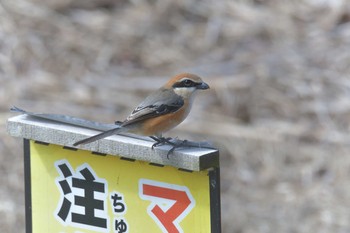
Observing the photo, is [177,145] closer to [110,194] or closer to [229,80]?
[110,194]

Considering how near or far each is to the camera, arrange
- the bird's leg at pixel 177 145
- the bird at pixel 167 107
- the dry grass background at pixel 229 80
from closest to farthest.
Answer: the bird's leg at pixel 177 145 → the bird at pixel 167 107 → the dry grass background at pixel 229 80

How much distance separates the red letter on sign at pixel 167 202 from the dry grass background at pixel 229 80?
2.95 m

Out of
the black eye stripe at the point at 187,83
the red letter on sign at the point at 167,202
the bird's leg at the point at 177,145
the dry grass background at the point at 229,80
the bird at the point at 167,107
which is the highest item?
the dry grass background at the point at 229,80

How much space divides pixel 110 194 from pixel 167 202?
22 cm

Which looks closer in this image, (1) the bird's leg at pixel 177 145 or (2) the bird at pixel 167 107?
(1) the bird's leg at pixel 177 145

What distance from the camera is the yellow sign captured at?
3.02 metres

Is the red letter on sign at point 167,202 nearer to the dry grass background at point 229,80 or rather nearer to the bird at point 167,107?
the bird at point 167,107

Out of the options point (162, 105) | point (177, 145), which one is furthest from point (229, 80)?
point (177, 145)

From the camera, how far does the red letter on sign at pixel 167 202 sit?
303cm

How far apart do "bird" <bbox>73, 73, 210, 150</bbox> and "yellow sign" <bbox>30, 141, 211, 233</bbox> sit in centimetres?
82

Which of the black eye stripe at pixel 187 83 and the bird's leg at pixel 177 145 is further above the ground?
the black eye stripe at pixel 187 83

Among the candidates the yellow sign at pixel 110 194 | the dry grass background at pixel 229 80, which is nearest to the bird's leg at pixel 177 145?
the yellow sign at pixel 110 194

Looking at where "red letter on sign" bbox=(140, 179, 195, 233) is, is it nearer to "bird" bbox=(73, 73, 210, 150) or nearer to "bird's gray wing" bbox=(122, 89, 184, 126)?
"bird" bbox=(73, 73, 210, 150)

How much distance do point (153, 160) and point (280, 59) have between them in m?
4.39
